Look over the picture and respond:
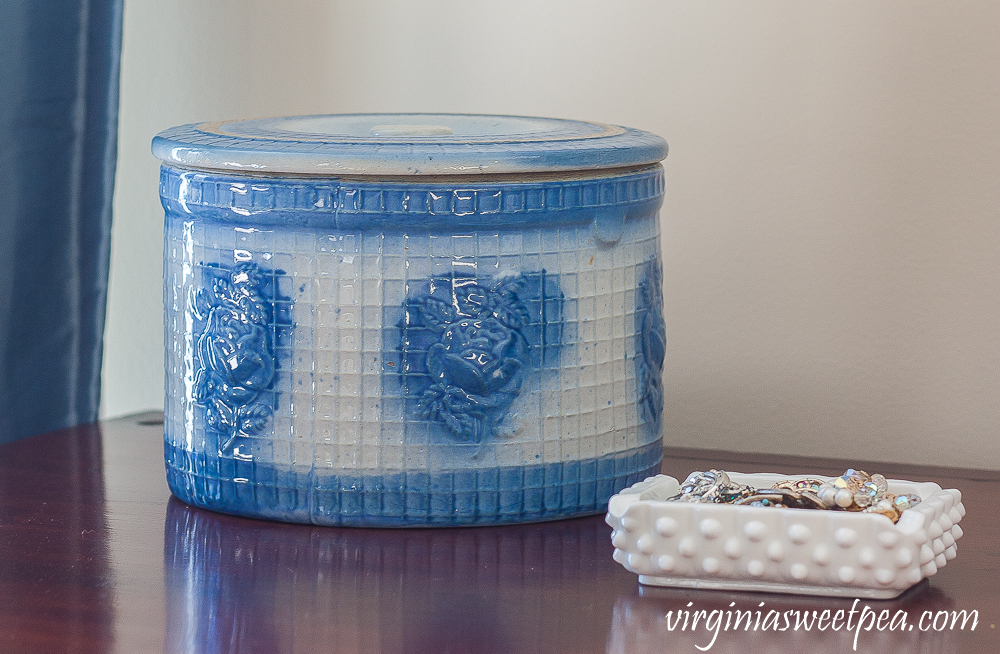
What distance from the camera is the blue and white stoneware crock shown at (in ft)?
2.04

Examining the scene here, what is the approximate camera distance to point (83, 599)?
560mm

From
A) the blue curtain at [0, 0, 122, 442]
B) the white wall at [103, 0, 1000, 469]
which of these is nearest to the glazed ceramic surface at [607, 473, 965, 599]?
the white wall at [103, 0, 1000, 469]

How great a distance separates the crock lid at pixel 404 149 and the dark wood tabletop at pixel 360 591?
0.19m

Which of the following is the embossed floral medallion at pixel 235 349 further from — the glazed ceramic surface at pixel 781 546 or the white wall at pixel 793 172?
the white wall at pixel 793 172

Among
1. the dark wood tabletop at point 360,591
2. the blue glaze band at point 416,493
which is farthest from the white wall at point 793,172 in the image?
the blue glaze band at point 416,493

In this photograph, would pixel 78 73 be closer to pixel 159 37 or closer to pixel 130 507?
pixel 159 37

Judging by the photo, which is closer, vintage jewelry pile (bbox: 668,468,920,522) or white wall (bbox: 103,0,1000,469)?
vintage jewelry pile (bbox: 668,468,920,522)

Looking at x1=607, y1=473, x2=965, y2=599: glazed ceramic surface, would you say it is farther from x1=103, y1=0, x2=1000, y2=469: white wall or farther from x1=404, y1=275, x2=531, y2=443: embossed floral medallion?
x1=103, y1=0, x2=1000, y2=469: white wall

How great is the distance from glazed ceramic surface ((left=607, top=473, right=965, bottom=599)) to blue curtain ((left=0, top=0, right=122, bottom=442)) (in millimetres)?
591

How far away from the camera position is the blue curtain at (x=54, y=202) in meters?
0.94

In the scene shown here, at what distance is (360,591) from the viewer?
22.8 inches

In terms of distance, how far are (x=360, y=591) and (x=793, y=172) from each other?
46cm

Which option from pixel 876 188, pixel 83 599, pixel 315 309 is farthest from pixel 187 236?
pixel 876 188

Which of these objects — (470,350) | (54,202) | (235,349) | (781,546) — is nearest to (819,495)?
(781,546)
